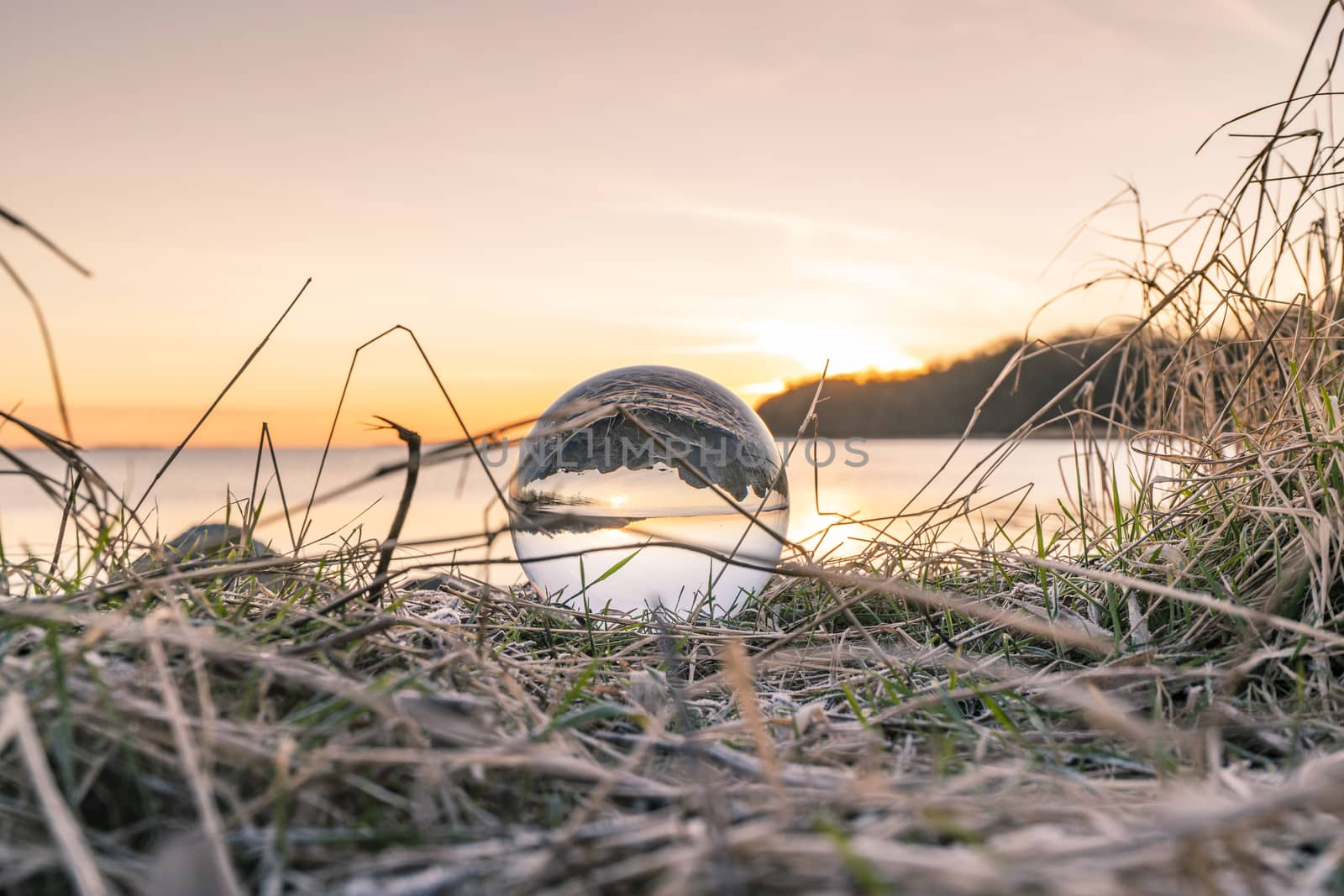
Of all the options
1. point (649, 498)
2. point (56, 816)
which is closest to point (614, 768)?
point (56, 816)

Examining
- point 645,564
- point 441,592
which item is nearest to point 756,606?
point 645,564

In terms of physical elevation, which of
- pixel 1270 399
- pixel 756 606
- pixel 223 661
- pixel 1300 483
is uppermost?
pixel 1270 399

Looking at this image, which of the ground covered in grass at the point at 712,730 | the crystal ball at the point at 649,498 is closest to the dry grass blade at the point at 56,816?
the ground covered in grass at the point at 712,730

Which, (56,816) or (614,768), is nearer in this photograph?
(56,816)

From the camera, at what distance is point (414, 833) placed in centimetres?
83

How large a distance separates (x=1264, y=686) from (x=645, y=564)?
1.51 m

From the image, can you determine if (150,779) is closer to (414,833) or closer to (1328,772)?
(414,833)

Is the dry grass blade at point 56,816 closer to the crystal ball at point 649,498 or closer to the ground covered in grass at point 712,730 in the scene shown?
the ground covered in grass at point 712,730

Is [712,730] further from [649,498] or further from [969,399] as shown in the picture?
[969,399]

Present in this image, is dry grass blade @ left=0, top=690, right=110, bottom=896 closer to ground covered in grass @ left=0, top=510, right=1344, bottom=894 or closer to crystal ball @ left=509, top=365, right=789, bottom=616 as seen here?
ground covered in grass @ left=0, top=510, right=1344, bottom=894

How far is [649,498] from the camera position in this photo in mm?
2436

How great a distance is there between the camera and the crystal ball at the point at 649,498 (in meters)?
2.42

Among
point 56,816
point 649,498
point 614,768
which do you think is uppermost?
point 649,498

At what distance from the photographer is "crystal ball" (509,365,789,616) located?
2418 millimetres
